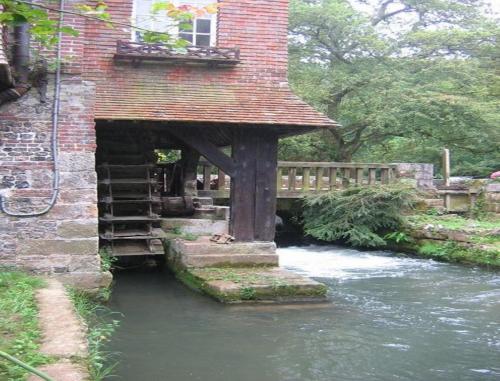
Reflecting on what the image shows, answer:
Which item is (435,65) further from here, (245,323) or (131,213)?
(245,323)

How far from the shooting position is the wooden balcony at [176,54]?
31.8 ft

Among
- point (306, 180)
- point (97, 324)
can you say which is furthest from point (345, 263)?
point (97, 324)

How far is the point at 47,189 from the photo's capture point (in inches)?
285

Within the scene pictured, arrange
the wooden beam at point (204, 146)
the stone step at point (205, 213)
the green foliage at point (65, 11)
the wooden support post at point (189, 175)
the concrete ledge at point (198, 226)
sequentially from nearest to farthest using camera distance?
the green foliage at point (65, 11) → the wooden beam at point (204, 146) → the concrete ledge at point (198, 226) → the stone step at point (205, 213) → the wooden support post at point (189, 175)

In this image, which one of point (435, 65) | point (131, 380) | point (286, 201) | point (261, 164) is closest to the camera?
point (131, 380)

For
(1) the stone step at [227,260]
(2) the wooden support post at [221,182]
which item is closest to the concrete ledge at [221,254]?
(1) the stone step at [227,260]

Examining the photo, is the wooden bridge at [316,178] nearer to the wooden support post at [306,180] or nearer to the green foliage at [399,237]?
the wooden support post at [306,180]

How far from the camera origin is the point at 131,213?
11.6 m

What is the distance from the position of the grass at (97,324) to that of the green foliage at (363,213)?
7.75 metres

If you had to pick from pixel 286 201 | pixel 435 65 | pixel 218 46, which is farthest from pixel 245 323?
pixel 435 65

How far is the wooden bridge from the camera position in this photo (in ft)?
48.7

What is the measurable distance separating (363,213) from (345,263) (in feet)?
6.46

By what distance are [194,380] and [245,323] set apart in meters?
1.91

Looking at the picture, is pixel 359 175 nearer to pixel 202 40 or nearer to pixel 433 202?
pixel 433 202
